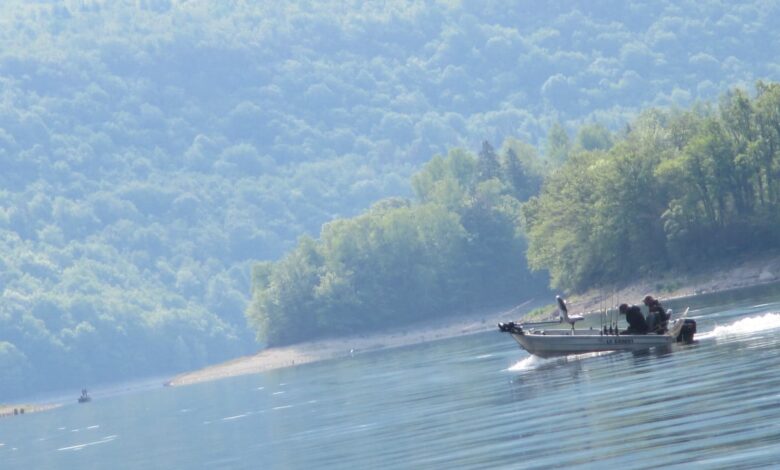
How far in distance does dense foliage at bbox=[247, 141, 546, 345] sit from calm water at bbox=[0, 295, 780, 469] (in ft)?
285

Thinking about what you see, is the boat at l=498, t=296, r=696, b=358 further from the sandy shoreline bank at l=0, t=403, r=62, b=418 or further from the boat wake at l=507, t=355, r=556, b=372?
the sandy shoreline bank at l=0, t=403, r=62, b=418

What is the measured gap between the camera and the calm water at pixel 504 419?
41719 mm

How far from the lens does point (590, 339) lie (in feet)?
234

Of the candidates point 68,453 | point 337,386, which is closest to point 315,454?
point 68,453

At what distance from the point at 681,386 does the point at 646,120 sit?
14663 cm

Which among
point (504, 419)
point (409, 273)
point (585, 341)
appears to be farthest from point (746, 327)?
point (409, 273)

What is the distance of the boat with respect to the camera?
222ft

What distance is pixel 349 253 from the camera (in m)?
197

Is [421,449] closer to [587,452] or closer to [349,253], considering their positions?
[587,452]

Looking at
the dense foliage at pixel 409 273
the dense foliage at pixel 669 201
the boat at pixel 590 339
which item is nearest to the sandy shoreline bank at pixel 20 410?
the dense foliage at pixel 409 273

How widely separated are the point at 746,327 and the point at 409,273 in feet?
406

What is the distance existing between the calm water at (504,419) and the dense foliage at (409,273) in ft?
285

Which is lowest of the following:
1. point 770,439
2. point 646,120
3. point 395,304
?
point 770,439

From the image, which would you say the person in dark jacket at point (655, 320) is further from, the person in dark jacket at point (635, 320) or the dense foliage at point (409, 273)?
the dense foliage at point (409, 273)
